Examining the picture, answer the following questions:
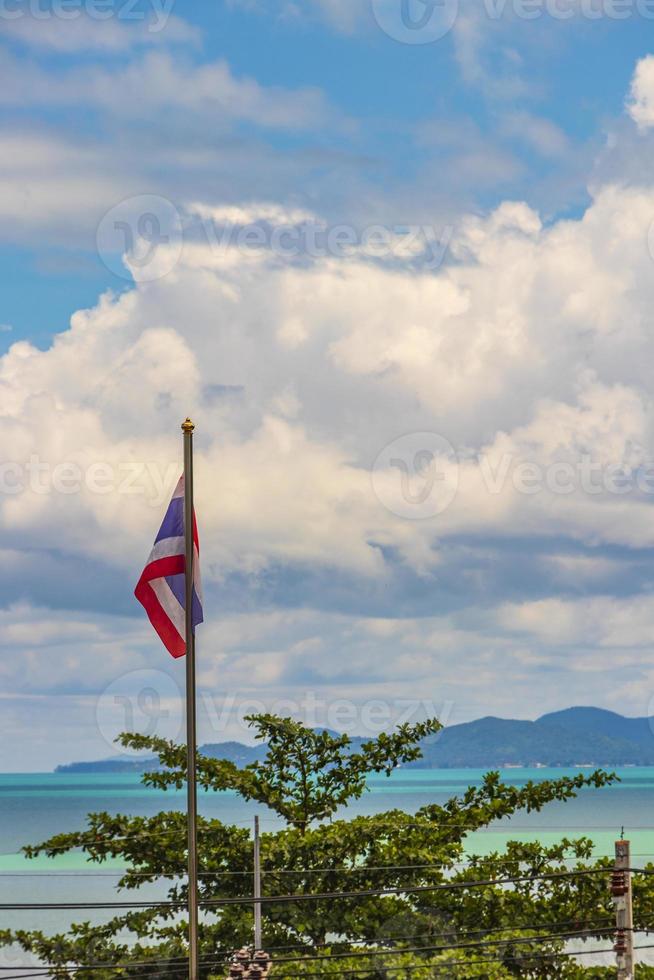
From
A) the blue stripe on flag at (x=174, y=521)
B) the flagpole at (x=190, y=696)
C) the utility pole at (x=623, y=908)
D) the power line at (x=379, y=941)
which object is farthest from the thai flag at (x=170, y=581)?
the power line at (x=379, y=941)

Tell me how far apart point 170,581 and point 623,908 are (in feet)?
17.5

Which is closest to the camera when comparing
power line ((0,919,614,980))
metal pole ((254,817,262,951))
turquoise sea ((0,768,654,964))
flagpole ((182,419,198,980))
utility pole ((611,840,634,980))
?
flagpole ((182,419,198,980))

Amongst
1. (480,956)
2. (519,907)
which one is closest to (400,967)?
(480,956)

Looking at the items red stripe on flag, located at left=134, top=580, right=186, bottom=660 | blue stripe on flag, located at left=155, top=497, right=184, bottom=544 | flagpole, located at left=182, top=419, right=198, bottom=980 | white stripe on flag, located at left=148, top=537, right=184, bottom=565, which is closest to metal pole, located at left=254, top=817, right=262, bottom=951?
flagpole, located at left=182, top=419, right=198, bottom=980

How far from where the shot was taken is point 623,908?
13.2m

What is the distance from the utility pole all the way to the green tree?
10.3 ft

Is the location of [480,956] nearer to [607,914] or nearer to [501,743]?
[607,914]

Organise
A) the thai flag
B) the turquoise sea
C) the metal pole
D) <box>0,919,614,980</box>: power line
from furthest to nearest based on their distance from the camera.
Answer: the turquoise sea, <box>0,919,614,980</box>: power line, the metal pole, the thai flag

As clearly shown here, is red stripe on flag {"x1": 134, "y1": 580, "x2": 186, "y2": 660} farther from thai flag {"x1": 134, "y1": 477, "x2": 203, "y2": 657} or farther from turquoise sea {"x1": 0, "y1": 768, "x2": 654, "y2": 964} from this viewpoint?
turquoise sea {"x1": 0, "y1": 768, "x2": 654, "y2": 964}

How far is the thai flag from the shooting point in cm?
1244

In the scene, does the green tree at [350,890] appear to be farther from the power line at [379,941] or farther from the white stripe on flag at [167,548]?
the white stripe on flag at [167,548]

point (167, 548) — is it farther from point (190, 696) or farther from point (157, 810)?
point (157, 810)

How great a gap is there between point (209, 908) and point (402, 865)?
2.53 metres

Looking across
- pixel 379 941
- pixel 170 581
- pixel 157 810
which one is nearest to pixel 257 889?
pixel 379 941
